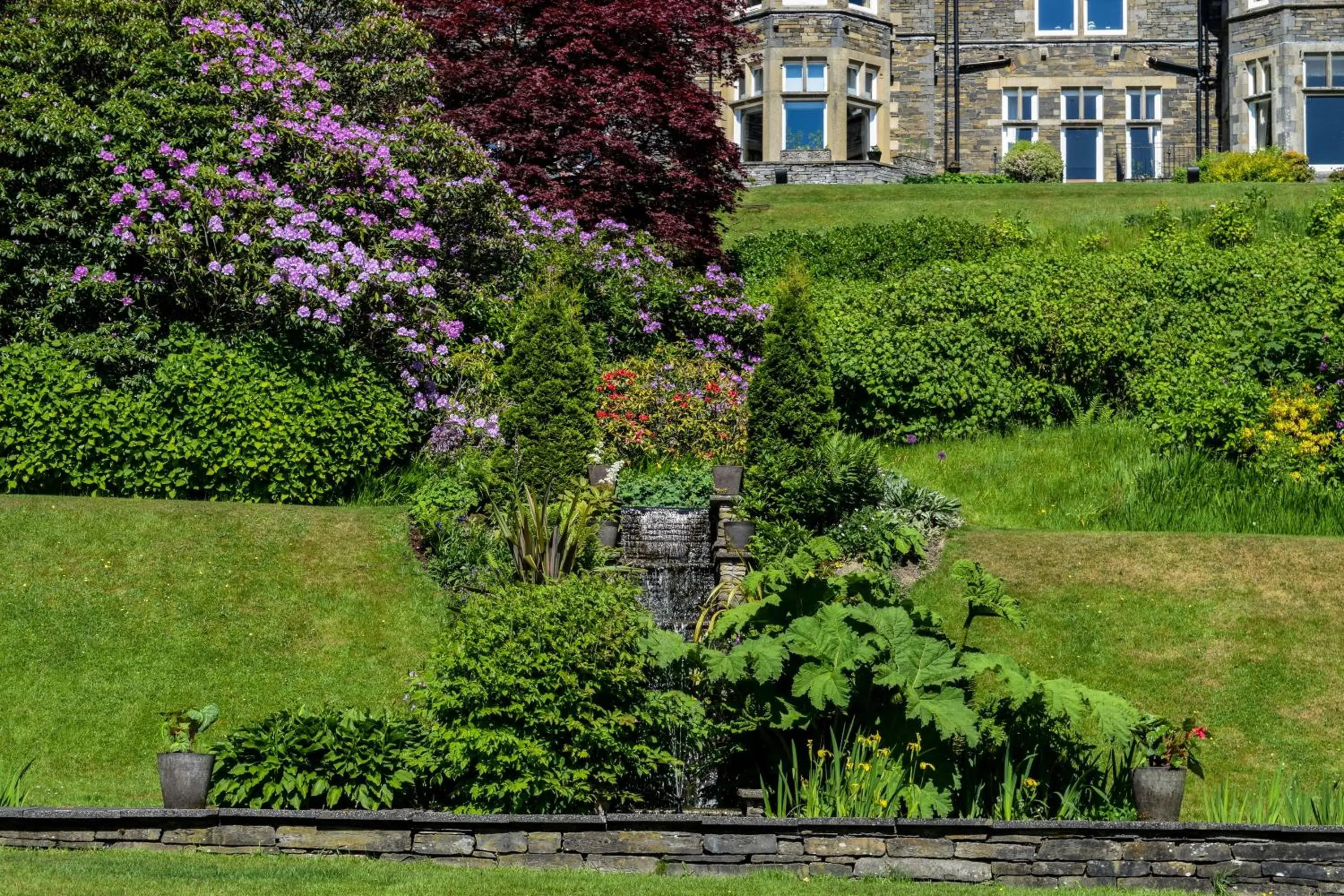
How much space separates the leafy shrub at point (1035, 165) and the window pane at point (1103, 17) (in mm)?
4869

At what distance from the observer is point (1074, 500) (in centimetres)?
1902

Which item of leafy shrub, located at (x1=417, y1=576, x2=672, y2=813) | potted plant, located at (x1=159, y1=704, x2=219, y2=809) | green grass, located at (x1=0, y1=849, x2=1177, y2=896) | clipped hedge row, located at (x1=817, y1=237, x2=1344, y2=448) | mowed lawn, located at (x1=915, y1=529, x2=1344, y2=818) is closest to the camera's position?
green grass, located at (x1=0, y1=849, x2=1177, y2=896)

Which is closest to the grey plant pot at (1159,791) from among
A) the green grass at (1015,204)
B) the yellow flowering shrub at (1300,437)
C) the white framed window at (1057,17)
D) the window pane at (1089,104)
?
the yellow flowering shrub at (1300,437)

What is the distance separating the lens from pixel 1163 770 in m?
11.0

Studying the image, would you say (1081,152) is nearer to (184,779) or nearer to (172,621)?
(172,621)

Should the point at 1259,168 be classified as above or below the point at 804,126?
below

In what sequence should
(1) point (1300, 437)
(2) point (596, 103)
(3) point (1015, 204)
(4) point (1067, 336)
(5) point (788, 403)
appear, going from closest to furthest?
1. (5) point (788, 403)
2. (1) point (1300, 437)
3. (4) point (1067, 336)
4. (2) point (596, 103)
5. (3) point (1015, 204)

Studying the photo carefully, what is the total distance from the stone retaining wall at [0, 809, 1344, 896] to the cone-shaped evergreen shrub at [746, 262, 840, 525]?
721cm

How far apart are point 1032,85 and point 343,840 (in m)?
37.1

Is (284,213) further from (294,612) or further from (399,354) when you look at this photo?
(294,612)

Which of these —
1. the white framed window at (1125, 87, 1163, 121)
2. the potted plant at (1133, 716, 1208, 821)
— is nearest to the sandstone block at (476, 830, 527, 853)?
the potted plant at (1133, 716, 1208, 821)

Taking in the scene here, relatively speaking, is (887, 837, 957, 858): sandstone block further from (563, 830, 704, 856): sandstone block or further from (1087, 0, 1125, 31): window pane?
(1087, 0, 1125, 31): window pane

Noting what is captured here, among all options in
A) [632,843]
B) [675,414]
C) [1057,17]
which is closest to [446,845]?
[632,843]

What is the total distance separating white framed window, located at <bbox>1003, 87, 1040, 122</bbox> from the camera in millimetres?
43656
